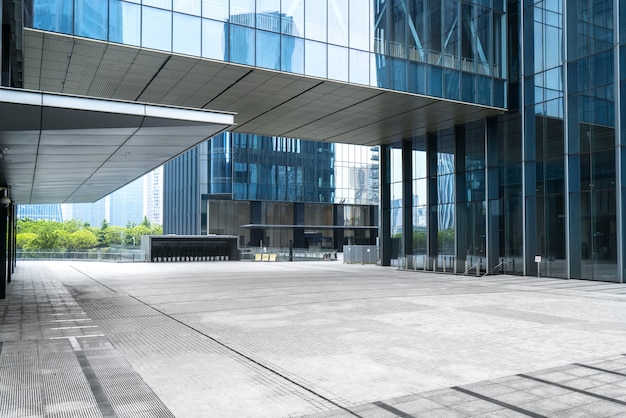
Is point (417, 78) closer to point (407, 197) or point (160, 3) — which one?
point (160, 3)

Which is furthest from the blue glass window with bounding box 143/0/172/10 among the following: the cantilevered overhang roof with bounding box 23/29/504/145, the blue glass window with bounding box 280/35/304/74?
the blue glass window with bounding box 280/35/304/74

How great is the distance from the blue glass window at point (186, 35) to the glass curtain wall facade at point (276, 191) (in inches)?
1924

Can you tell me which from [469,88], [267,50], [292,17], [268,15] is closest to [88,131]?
[267,50]

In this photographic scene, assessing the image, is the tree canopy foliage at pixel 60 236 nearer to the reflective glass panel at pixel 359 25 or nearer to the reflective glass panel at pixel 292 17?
the reflective glass panel at pixel 292 17

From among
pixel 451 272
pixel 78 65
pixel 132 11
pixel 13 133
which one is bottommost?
pixel 451 272

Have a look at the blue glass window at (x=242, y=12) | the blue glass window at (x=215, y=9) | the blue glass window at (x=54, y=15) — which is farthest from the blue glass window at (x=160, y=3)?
the blue glass window at (x=54, y=15)

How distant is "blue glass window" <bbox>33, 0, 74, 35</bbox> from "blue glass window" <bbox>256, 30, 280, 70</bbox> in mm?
7205

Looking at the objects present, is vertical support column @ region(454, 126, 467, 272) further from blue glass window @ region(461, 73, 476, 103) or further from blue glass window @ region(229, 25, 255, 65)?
blue glass window @ region(229, 25, 255, 65)

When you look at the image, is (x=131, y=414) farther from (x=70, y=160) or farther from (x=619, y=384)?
(x=70, y=160)

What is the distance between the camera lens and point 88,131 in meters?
13.0

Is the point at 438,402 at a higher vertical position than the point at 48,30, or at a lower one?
lower

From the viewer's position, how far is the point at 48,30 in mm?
18781

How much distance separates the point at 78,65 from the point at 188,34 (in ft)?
15.6

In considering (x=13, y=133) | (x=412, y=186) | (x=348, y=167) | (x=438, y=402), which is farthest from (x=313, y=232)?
(x=438, y=402)
